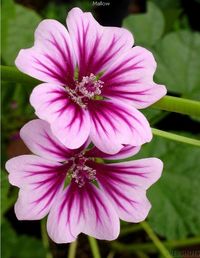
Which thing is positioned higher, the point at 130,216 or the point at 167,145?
the point at 130,216

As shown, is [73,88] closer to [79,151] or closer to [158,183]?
[79,151]

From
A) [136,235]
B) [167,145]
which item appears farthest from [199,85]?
[136,235]

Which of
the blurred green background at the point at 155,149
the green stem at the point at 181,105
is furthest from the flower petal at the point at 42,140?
the blurred green background at the point at 155,149

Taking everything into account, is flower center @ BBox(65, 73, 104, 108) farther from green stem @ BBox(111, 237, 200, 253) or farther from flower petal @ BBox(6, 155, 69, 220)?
green stem @ BBox(111, 237, 200, 253)

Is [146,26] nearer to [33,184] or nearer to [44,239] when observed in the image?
[44,239]

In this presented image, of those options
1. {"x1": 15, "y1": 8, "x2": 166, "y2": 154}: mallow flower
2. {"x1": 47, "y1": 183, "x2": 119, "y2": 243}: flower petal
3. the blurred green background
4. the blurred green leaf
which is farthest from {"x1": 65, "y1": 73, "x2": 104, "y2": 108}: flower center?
the blurred green leaf

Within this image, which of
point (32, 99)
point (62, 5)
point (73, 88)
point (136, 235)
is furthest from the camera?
point (62, 5)

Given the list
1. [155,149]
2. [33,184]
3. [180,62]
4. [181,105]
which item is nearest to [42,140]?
[33,184]
